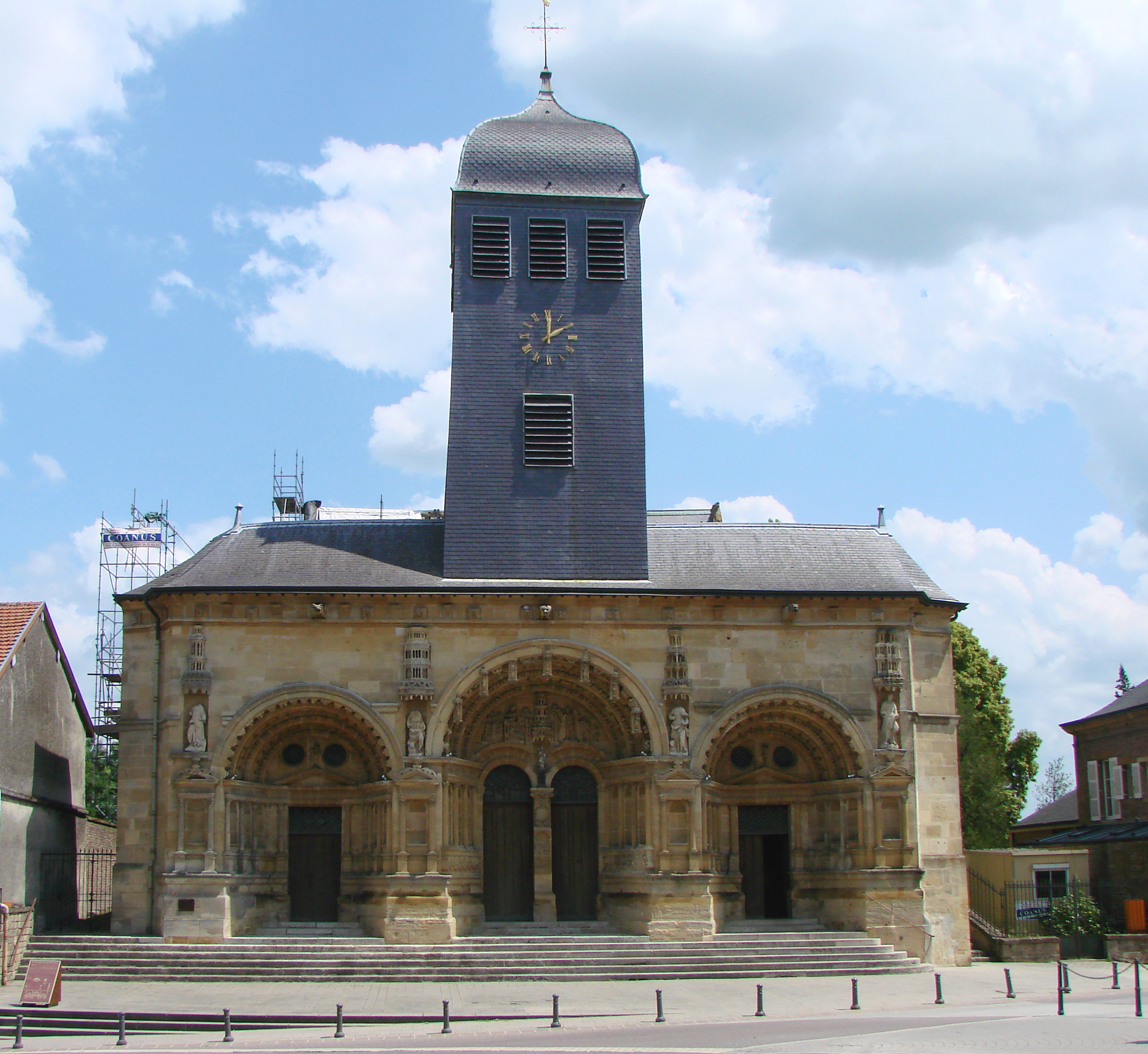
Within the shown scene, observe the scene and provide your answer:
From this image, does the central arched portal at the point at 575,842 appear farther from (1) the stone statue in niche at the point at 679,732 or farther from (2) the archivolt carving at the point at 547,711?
(1) the stone statue in niche at the point at 679,732

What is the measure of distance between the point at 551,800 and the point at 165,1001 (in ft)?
27.2

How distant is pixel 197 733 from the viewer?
2273 centimetres

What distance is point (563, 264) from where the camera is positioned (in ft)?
86.6

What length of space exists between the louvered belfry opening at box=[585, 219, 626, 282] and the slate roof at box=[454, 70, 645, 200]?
1.98 ft

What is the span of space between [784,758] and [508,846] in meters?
5.47

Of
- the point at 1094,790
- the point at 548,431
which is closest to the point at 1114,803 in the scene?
the point at 1094,790

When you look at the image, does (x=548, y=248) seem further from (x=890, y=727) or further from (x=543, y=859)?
(x=543, y=859)

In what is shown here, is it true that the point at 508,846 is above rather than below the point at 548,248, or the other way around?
below

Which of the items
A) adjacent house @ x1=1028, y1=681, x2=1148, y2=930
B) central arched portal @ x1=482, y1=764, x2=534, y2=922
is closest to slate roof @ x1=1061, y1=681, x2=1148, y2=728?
adjacent house @ x1=1028, y1=681, x2=1148, y2=930

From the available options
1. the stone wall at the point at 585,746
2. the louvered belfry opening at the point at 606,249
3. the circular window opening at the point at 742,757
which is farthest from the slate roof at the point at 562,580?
the louvered belfry opening at the point at 606,249

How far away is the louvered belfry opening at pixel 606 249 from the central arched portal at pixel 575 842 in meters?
9.77

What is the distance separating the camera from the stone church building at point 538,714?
2292 cm

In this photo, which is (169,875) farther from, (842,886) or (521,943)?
(842,886)

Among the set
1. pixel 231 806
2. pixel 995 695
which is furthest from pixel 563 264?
pixel 995 695
